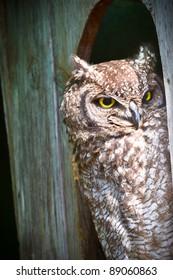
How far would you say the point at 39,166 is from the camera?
213 centimetres

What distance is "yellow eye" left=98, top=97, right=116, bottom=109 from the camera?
169 centimetres

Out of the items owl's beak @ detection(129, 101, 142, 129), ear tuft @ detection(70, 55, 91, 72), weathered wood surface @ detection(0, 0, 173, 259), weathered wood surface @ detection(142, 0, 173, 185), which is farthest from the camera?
weathered wood surface @ detection(0, 0, 173, 259)

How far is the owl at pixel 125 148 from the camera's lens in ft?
5.45

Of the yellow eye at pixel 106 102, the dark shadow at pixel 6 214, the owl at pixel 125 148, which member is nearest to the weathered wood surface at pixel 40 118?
the owl at pixel 125 148

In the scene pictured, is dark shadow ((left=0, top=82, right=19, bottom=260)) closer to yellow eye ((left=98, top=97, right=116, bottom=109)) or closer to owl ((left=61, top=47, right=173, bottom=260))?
owl ((left=61, top=47, right=173, bottom=260))

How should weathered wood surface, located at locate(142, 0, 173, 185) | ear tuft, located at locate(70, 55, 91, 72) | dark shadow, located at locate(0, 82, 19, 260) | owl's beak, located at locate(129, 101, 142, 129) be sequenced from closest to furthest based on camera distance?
1. weathered wood surface, located at locate(142, 0, 173, 185)
2. owl's beak, located at locate(129, 101, 142, 129)
3. ear tuft, located at locate(70, 55, 91, 72)
4. dark shadow, located at locate(0, 82, 19, 260)

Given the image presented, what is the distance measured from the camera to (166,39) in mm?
1527

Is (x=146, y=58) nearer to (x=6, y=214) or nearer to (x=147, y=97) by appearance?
(x=147, y=97)

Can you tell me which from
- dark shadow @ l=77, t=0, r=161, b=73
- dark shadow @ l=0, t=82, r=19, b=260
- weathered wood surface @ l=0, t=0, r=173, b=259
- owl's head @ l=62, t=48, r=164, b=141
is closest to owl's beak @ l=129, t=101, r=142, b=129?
owl's head @ l=62, t=48, r=164, b=141

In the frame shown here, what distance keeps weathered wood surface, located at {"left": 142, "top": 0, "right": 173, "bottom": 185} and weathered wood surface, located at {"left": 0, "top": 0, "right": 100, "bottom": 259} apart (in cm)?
29

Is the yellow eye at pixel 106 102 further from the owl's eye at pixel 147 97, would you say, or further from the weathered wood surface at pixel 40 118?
the weathered wood surface at pixel 40 118

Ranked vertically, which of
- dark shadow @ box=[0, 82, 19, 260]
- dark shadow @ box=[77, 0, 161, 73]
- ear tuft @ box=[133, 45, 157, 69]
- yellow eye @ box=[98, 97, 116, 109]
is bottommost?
dark shadow @ box=[0, 82, 19, 260]

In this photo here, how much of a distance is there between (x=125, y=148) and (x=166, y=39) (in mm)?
338

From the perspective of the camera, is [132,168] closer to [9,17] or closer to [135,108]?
[135,108]
